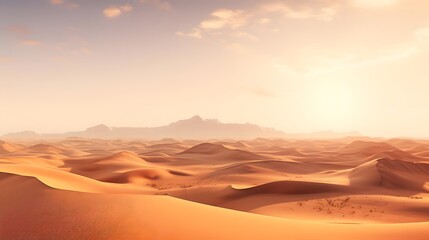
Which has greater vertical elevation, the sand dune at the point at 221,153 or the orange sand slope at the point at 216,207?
the sand dune at the point at 221,153

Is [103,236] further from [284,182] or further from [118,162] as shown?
[118,162]

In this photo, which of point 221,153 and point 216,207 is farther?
point 221,153

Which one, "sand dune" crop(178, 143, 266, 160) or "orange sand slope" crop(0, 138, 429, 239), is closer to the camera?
"orange sand slope" crop(0, 138, 429, 239)

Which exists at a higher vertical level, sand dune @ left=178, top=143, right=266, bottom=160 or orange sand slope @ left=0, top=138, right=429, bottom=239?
sand dune @ left=178, top=143, right=266, bottom=160

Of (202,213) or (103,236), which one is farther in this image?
(202,213)

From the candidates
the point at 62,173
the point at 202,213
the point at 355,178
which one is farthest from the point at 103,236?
the point at 355,178

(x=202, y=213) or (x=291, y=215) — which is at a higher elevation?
(x=202, y=213)

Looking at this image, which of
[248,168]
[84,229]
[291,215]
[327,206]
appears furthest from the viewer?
[248,168]

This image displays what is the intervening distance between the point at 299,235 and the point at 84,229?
3.81 metres

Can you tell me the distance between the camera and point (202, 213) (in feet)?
24.3

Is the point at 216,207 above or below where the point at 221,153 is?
below

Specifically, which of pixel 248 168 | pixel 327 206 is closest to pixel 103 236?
pixel 327 206

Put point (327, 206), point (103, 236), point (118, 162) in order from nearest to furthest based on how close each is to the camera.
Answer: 1. point (103, 236)
2. point (327, 206)
3. point (118, 162)

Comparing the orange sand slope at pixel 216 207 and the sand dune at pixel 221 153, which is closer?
the orange sand slope at pixel 216 207
